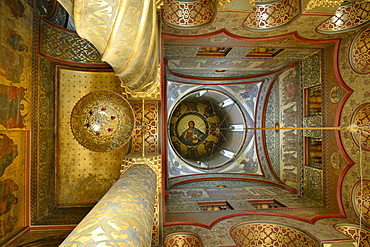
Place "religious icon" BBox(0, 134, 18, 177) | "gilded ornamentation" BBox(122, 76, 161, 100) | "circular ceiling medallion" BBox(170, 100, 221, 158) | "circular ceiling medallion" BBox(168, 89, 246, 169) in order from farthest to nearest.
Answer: "circular ceiling medallion" BBox(170, 100, 221, 158) → "circular ceiling medallion" BBox(168, 89, 246, 169) → "gilded ornamentation" BBox(122, 76, 161, 100) → "religious icon" BBox(0, 134, 18, 177)

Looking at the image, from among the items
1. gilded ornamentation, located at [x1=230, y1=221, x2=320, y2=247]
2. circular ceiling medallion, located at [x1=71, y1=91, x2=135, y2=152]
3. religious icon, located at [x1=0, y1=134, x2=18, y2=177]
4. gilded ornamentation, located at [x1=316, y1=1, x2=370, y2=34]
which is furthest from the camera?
gilded ornamentation, located at [x1=230, y1=221, x2=320, y2=247]

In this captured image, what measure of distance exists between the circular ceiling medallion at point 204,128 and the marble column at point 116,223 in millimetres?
7003

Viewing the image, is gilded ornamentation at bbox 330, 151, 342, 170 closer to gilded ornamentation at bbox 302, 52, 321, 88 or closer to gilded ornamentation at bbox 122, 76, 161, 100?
gilded ornamentation at bbox 302, 52, 321, 88

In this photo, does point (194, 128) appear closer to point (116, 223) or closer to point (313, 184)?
point (313, 184)

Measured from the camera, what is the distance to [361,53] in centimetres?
434

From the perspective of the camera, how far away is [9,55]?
3498 mm

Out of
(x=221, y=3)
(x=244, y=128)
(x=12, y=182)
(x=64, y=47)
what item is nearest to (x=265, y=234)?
(x=244, y=128)

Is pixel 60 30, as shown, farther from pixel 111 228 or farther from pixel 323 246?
pixel 323 246

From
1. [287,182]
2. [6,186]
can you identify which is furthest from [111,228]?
[287,182]

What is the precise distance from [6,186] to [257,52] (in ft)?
21.8

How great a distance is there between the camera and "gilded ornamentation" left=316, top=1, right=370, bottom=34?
161 inches

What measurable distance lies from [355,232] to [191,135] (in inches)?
253

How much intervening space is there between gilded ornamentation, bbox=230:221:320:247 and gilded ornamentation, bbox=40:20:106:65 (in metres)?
5.40

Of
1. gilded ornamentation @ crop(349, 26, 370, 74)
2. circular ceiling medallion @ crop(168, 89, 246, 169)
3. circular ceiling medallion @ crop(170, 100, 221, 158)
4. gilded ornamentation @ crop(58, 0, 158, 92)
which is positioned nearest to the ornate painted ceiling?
gilded ornamentation @ crop(349, 26, 370, 74)
